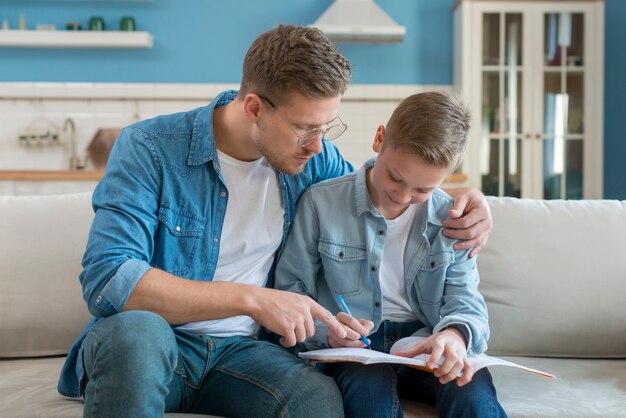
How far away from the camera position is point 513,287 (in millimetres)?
2031

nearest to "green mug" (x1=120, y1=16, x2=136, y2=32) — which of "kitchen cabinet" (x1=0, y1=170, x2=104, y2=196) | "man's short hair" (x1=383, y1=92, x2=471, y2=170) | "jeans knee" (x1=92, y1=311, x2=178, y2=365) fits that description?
"kitchen cabinet" (x1=0, y1=170, x2=104, y2=196)

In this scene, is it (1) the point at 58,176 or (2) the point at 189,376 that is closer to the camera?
(2) the point at 189,376

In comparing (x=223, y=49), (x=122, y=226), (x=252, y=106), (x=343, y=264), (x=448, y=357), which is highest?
(x=223, y=49)

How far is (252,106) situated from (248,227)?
0.27 metres

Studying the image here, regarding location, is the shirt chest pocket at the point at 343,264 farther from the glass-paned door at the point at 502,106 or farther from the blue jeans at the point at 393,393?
the glass-paned door at the point at 502,106

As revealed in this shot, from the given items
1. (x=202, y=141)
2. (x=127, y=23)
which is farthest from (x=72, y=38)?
(x=202, y=141)

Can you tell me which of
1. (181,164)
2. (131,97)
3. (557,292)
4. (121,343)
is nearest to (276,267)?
(181,164)

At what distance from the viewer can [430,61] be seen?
5.69 meters

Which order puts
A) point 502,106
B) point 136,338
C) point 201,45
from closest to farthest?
1. point 136,338
2. point 502,106
3. point 201,45

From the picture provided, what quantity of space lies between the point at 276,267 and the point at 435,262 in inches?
14.3

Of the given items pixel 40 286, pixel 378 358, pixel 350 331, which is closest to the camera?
pixel 378 358

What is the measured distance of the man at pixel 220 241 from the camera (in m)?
1.45

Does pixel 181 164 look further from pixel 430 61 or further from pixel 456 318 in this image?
pixel 430 61

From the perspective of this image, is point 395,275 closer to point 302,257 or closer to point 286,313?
point 302,257
